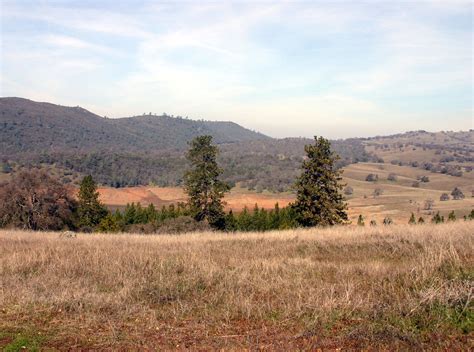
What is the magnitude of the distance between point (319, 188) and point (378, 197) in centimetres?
8999

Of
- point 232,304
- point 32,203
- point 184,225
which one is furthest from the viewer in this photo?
point 32,203

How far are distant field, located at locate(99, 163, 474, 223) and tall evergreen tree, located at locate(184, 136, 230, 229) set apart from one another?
137ft

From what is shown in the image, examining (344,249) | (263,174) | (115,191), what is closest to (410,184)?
(263,174)

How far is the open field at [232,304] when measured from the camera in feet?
18.9

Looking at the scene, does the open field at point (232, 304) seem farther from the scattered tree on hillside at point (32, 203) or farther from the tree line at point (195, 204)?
the scattered tree on hillside at point (32, 203)

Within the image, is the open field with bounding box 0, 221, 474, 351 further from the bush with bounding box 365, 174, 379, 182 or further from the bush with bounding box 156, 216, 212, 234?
the bush with bounding box 365, 174, 379, 182

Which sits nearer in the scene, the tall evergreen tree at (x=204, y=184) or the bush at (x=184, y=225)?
the bush at (x=184, y=225)

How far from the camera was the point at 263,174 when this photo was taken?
497 ft

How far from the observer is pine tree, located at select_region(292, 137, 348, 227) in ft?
110

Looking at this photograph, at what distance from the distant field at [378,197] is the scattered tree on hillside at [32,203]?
4517cm

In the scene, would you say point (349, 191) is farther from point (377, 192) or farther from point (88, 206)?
point (88, 206)

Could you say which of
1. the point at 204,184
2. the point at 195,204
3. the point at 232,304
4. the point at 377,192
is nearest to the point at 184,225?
the point at 195,204

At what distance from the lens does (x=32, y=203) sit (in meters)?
46.8

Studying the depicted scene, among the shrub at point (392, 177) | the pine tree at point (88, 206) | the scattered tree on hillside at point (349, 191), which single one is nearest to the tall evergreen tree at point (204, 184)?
the pine tree at point (88, 206)
